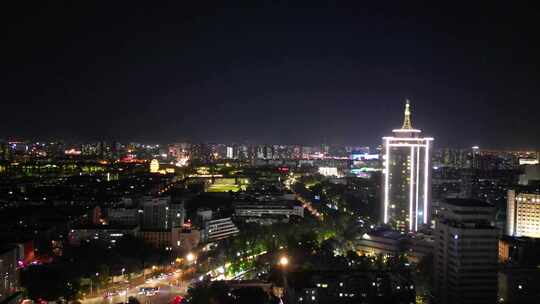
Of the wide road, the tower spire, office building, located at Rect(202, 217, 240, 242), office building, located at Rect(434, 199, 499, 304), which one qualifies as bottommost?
the wide road

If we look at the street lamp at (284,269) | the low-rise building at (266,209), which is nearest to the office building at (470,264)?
the street lamp at (284,269)

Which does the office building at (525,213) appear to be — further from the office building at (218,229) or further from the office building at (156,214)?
the office building at (156,214)

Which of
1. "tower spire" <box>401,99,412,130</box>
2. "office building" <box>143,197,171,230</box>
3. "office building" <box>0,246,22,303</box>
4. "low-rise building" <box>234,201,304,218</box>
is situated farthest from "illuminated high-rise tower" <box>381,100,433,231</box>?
"office building" <box>0,246,22,303</box>

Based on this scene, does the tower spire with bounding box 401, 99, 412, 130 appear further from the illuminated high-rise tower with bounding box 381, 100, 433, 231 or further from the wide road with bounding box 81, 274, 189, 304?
the wide road with bounding box 81, 274, 189, 304

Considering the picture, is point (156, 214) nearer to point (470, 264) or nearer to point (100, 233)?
point (100, 233)

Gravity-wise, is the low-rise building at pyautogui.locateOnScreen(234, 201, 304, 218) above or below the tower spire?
below

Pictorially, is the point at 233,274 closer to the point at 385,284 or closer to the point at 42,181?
the point at 385,284
